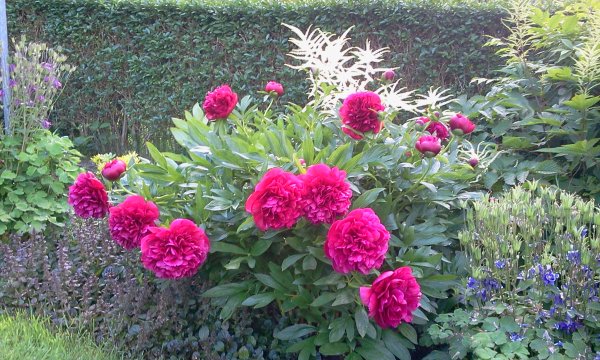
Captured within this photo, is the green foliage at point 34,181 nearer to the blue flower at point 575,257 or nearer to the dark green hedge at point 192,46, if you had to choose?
the dark green hedge at point 192,46

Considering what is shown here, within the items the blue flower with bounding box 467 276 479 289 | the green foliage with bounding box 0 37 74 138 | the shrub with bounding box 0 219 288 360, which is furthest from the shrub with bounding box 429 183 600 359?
the green foliage with bounding box 0 37 74 138

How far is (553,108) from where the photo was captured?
128 inches

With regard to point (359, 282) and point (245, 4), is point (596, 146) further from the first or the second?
point (245, 4)

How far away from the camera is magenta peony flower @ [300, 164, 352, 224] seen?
2.17 meters

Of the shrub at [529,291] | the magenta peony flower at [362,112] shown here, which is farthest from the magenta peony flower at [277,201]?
the shrub at [529,291]

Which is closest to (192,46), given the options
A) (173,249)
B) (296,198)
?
(173,249)

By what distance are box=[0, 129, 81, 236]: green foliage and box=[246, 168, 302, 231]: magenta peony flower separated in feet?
7.50

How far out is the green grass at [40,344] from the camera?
2.67 metres

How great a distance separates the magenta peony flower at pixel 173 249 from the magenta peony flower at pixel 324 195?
455 mm

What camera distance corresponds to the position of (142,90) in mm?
6723

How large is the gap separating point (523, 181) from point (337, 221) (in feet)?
4.34

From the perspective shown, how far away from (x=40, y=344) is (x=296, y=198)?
148cm

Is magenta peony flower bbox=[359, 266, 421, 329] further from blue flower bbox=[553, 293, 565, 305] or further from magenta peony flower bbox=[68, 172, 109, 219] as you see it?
magenta peony flower bbox=[68, 172, 109, 219]

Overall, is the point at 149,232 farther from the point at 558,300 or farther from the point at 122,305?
the point at 558,300
